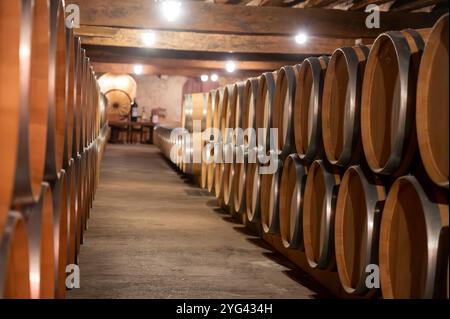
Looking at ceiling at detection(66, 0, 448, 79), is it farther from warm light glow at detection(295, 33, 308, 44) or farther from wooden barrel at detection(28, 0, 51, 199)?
wooden barrel at detection(28, 0, 51, 199)

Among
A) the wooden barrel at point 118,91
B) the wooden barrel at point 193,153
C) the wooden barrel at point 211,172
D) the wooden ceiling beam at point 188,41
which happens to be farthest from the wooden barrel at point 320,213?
the wooden barrel at point 118,91

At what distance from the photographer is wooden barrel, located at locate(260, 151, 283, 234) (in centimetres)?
432

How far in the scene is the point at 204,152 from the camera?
7754 mm

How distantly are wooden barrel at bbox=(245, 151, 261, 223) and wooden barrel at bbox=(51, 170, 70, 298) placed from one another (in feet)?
8.22

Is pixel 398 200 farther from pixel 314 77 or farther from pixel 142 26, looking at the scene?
pixel 142 26

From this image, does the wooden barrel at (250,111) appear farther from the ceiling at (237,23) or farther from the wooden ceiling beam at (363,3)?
the wooden ceiling beam at (363,3)

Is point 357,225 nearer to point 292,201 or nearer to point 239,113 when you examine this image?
point 292,201

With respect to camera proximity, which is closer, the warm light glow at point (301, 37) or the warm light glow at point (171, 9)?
the warm light glow at point (171, 9)

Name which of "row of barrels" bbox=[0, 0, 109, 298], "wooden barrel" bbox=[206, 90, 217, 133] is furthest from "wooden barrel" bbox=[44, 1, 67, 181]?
"wooden barrel" bbox=[206, 90, 217, 133]

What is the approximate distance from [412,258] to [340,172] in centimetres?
107

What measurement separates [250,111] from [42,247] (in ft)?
11.9

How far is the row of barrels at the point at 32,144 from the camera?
1.27 m
